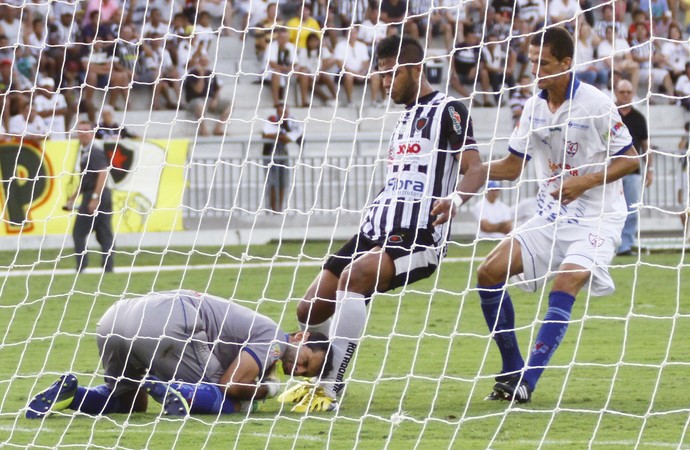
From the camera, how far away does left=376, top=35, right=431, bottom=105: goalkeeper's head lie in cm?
738

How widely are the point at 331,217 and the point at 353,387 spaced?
11061 mm

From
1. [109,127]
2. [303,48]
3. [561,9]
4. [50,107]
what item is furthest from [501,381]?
[561,9]

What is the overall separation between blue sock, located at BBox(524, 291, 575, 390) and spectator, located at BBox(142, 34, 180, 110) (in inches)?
337

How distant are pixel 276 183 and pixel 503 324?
32.9ft

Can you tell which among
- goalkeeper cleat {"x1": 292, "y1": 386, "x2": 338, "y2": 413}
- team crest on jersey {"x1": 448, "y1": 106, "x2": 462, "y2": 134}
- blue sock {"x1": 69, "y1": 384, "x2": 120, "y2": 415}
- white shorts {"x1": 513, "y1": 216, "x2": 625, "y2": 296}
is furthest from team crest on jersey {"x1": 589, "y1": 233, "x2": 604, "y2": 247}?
blue sock {"x1": 69, "y1": 384, "x2": 120, "y2": 415}

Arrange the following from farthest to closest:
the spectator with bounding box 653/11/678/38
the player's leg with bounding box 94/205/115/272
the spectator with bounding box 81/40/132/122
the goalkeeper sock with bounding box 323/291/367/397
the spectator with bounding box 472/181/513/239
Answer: the spectator with bounding box 653/11/678/38
the spectator with bounding box 472/181/513/239
the player's leg with bounding box 94/205/115/272
the spectator with bounding box 81/40/132/122
the goalkeeper sock with bounding box 323/291/367/397

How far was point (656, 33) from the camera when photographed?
19438 mm

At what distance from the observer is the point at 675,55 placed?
1792cm

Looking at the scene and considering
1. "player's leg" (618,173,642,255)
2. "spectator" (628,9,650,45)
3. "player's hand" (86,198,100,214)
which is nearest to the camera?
"player's hand" (86,198,100,214)

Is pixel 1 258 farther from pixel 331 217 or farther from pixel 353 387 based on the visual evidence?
pixel 353 387

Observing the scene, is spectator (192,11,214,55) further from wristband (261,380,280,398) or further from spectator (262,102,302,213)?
wristband (261,380,280,398)

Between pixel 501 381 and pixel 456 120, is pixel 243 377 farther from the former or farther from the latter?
pixel 456 120

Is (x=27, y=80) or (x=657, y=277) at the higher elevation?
(x=27, y=80)

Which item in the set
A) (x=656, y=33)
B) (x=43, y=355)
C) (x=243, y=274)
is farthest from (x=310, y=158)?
(x=43, y=355)
